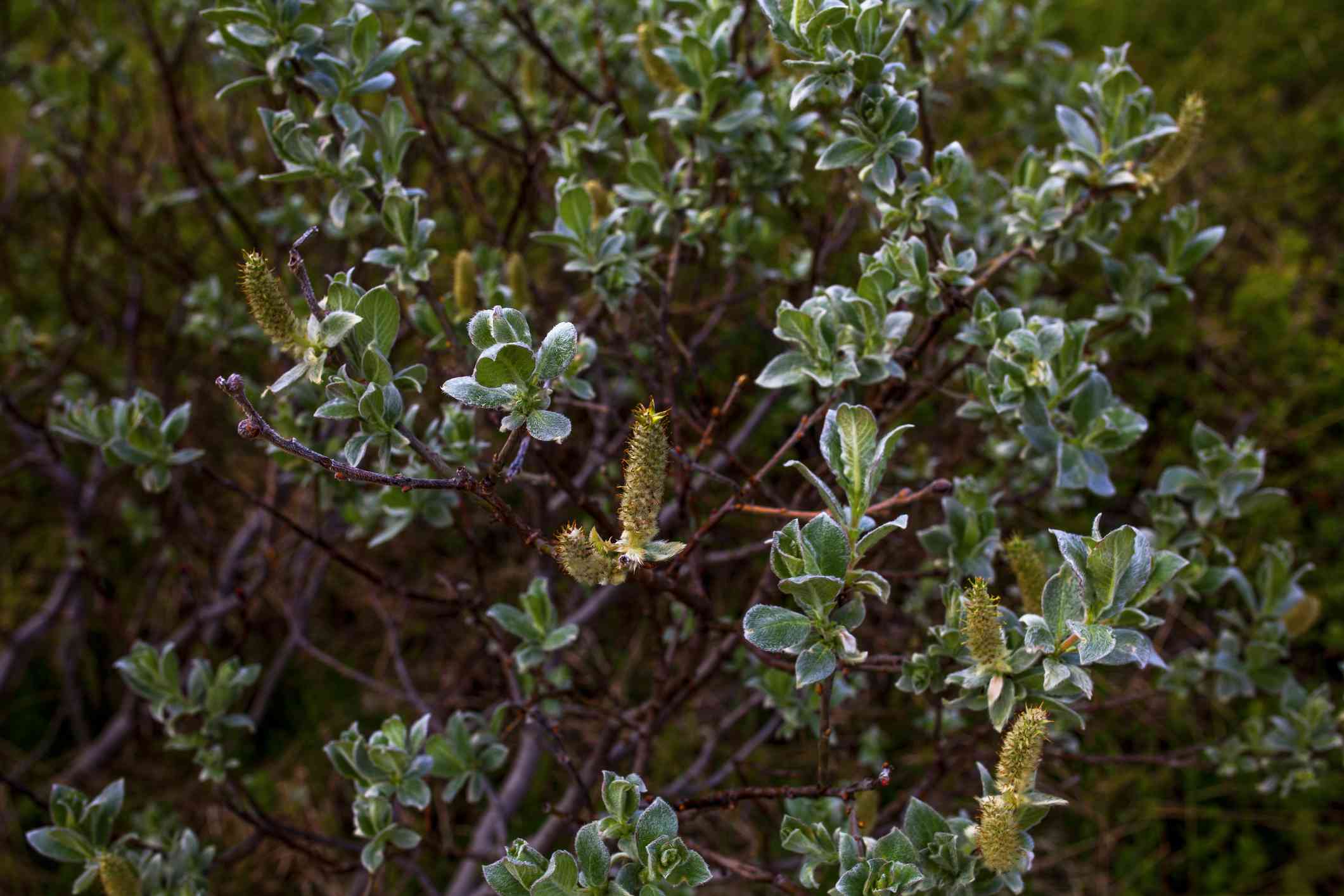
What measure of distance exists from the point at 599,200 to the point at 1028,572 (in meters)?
1.06

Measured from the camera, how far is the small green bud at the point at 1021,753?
1126 mm

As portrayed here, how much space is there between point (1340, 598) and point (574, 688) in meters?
2.71

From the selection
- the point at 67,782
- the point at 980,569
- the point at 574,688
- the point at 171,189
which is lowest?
the point at 67,782

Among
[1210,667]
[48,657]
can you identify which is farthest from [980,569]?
[48,657]

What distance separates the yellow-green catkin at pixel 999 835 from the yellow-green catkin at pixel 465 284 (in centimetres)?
119

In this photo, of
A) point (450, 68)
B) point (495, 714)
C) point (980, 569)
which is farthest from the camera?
point (450, 68)

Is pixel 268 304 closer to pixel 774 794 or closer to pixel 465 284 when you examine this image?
pixel 465 284

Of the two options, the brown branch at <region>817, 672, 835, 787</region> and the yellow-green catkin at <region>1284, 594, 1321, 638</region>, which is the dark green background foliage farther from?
the brown branch at <region>817, 672, 835, 787</region>

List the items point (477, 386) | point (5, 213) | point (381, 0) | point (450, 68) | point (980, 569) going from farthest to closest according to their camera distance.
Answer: point (5, 213) < point (450, 68) < point (381, 0) < point (980, 569) < point (477, 386)

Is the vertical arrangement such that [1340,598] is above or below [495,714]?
above

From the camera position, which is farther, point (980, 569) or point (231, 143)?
Result: point (231, 143)

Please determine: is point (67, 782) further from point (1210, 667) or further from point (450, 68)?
point (1210, 667)

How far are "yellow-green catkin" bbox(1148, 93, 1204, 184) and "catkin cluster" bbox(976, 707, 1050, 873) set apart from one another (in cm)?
108

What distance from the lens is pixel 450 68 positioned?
2.71 metres
